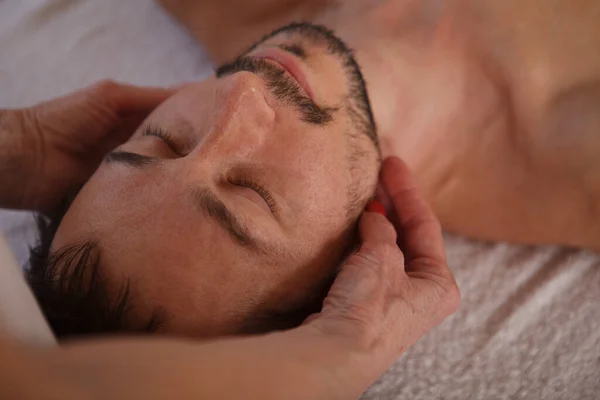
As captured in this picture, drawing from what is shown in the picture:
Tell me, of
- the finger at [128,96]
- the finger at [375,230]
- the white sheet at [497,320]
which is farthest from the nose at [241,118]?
the white sheet at [497,320]

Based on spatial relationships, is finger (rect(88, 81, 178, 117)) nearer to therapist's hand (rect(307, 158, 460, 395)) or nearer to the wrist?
therapist's hand (rect(307, 158, 460, 395))

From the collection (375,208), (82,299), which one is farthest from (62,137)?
(375,208)

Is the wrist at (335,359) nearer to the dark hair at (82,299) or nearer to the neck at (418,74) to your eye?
the dark hair at (82,299)

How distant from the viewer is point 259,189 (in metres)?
0.75

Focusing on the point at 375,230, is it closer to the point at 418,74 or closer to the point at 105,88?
the point at 418,74

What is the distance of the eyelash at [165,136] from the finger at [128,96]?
0.26m

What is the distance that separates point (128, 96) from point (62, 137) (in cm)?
16

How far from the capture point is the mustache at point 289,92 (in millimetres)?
782

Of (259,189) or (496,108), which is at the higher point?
(496,108)

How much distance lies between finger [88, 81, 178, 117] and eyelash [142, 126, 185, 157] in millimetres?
262

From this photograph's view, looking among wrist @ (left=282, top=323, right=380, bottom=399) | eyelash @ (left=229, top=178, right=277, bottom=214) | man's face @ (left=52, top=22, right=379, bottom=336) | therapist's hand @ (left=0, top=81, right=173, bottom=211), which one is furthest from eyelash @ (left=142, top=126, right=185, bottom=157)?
wrist @ (left=282, top=323, right=380, bottom=399)

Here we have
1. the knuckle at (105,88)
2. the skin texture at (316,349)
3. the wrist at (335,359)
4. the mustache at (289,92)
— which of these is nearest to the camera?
the skin texture at (316,349)

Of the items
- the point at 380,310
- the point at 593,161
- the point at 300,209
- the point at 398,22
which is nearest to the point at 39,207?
the point at 300,209

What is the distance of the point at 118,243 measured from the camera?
681mm
